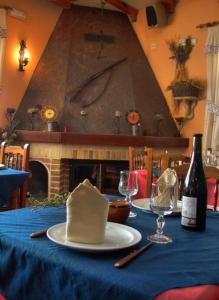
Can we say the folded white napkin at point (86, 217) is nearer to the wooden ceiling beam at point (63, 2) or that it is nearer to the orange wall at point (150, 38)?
the orange wall at point (150, 38)

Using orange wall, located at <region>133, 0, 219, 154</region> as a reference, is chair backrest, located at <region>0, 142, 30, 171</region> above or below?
below

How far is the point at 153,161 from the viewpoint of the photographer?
267 cm

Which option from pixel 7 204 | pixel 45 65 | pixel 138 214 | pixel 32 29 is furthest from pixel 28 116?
pixel 138 214

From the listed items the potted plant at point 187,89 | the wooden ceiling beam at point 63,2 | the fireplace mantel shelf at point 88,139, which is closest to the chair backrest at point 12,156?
the fireplace mantel shelf at point 88,139

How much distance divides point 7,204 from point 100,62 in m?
3.15

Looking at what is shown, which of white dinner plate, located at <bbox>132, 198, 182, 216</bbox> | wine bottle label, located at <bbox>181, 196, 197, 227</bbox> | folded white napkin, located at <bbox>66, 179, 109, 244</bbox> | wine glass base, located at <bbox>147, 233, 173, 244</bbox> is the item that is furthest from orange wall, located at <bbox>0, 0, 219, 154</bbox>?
folded white napkin, located at <bbox>66, 179, 109, 244</bbox>

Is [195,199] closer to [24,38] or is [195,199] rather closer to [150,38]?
[24,38]

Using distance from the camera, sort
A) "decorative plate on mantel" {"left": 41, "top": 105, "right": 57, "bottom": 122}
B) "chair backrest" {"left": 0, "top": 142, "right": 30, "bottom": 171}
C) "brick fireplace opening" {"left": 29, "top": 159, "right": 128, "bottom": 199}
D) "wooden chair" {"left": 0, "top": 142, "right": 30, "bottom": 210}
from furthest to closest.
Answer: "decorative plate on mantel" {"left": 41, "top": 105, "right": 57, "bottom": 122}
"brick fireplace opening" {"left": 29, "top": 159, "right": 128, "bottom": 199}
"chair backrest" {"left": 0, "top": 142, "right": 30, "bottom": 171}
"wooden chair" {"left": 0, "top": 142, "right": 30, "bottom": 210}

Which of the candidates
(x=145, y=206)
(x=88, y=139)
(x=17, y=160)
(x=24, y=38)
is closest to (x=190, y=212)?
(x=145, y=206)

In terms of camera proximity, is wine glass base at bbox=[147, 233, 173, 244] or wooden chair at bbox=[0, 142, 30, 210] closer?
wine glass base at bbox=[147, 233, 173, 244]

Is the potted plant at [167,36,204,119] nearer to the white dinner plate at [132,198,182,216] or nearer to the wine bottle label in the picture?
the white dinner plate at [132,198,182,216]

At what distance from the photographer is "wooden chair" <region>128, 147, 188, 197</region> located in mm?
2123

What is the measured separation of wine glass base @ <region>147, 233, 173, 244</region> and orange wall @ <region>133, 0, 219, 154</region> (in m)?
4.00

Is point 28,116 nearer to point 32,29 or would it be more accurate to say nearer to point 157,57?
point 32,29
